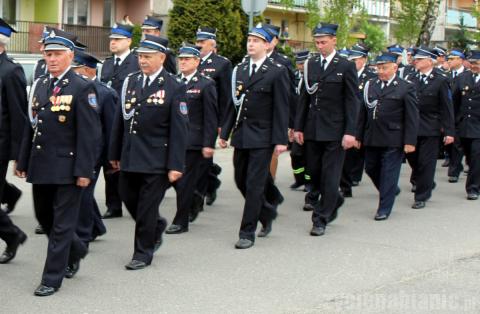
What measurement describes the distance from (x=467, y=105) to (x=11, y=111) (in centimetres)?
794

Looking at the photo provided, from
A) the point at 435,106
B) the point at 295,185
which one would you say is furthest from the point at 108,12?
the point at 435,106

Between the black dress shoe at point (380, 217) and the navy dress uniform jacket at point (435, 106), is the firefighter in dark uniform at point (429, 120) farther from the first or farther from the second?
the black dress shoe at point (380, 217)

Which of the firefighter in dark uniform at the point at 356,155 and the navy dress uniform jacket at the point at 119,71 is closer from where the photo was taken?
the navy dress uniform jacket at the point at 119,71

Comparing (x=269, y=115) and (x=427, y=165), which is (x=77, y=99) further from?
(x=427, y=165)

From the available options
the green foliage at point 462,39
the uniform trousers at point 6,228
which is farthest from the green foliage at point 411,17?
the uniform trousers at point 6,228

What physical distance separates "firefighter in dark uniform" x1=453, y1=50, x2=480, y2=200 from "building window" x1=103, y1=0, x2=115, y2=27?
2080 cm

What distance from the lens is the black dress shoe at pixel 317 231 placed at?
30.3ft

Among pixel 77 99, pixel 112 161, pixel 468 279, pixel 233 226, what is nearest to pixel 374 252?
pixel 468 279

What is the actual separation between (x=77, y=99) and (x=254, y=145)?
2.33m

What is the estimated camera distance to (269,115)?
8570mm

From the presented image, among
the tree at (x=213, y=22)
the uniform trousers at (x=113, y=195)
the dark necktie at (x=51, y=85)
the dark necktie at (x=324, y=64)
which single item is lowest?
the uniform trousers at (x=113, y=195)

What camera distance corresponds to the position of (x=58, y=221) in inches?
260

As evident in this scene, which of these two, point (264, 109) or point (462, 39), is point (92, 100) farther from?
point (462, 39)

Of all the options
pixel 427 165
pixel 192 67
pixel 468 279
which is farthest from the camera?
pixel 427 165
